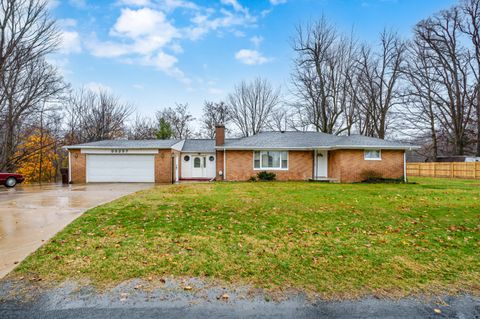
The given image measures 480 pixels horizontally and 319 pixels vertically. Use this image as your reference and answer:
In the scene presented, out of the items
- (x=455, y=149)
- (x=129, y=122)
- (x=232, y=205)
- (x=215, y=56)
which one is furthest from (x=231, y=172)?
(x=455, y=149)

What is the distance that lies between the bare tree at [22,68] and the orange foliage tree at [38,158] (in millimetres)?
2062

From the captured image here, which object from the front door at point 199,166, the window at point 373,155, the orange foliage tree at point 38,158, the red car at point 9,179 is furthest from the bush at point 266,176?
the orange foliage tree at point 38,158

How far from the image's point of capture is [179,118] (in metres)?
37.1

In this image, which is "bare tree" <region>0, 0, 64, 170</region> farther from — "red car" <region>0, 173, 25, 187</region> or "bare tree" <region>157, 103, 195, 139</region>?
"bare tree" <region>157, 103, 195, 139</region>

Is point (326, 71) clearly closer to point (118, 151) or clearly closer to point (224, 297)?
point (118, 151)

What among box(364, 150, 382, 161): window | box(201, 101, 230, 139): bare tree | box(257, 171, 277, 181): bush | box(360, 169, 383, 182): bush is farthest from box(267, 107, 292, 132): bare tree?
box(360, 169, 383, 182): bush

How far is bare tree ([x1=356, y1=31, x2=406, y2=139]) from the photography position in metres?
28.0

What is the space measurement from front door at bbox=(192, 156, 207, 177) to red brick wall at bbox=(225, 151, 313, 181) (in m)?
4.19

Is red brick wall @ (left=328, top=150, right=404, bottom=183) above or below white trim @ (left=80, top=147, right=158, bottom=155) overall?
below

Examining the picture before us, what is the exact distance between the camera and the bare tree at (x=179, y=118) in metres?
36.8

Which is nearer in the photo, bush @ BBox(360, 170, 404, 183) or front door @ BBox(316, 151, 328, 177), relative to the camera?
bush @ BBox(360, 170, 404, 183)

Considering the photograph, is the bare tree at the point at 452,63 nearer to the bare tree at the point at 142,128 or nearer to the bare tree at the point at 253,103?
the bare tree at the point at 253,103

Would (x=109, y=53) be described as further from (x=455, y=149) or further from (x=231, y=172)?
(x=455, y=149)

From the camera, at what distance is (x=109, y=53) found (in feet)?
58.3
